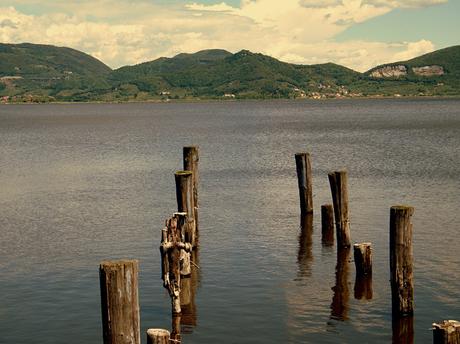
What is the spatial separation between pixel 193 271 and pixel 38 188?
2812 centimetres

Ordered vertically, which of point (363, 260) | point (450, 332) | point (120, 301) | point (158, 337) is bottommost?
point (363, 260)

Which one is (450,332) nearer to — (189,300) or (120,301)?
(120,301)

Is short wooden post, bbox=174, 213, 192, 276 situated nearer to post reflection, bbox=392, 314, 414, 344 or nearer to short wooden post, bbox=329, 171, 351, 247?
short wooden post, bbox=329, 171, 351, 247

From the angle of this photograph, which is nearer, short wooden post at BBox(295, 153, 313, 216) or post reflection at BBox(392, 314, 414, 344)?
post reflection at BBox(392, 314, 414, 344)

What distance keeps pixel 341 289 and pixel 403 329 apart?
170 inches

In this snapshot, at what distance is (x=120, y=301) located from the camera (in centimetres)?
1402

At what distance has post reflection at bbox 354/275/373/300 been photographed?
23797 mm

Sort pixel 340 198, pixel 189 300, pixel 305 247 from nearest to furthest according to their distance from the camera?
1. pixel 189 300
2. pixel 340 198
3. pixel 305 247

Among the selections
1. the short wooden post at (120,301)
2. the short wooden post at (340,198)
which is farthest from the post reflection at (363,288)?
the short wooden post at (120,301)

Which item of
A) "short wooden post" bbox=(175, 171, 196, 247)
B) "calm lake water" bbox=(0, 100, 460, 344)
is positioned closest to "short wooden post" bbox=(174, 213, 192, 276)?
"short wooden post" bbox=(175, 171, 196, 247)

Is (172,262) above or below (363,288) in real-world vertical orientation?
above

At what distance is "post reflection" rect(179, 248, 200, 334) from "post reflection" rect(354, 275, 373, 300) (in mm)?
5761


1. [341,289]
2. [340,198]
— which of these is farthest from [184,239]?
[340,198]

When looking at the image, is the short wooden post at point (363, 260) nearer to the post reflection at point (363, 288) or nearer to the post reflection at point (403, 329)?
the post reflection at point (363, 288)
